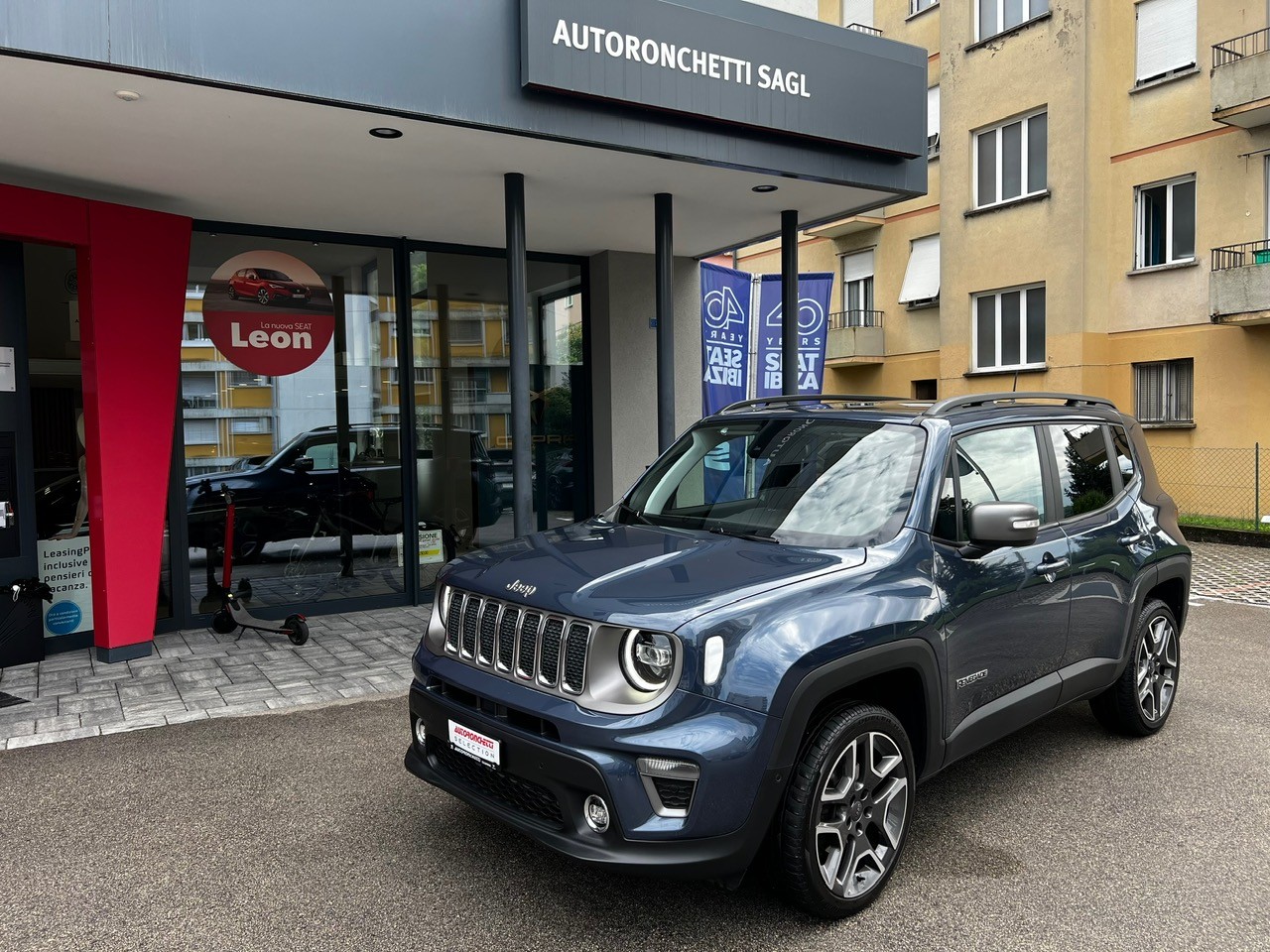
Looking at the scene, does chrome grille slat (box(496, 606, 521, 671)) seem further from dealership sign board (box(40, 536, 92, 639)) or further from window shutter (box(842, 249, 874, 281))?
window shutter (box(842, 249, 874, 281))

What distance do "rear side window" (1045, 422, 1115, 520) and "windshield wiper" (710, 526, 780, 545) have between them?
165 cm

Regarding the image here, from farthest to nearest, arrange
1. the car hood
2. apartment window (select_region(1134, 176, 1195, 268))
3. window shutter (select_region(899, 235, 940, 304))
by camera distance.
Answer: window shutter (select_region(899, 235, 940, 304))
apartment window (select_region(1134, 176, 1195, 268))
the car hood

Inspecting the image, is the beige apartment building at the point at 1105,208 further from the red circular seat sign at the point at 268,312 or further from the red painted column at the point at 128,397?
the red painted column at the point at 128,397

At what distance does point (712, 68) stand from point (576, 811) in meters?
5.24

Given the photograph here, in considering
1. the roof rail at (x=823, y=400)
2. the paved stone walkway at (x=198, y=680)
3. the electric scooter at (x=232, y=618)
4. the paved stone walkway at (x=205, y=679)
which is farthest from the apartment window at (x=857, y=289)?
the roof rail at (x=823, y=400)

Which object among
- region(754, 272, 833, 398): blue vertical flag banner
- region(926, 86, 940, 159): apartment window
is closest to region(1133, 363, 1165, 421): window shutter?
region(926, 86, 940, 159): apartment window

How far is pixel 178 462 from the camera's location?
7676mm

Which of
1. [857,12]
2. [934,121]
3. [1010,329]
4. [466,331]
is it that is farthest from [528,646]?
[857,12]

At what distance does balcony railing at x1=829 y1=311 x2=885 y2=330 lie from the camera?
2247 centimetres

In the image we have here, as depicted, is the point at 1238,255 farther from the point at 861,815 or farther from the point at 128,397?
the point at 128,397

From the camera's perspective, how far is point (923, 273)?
21219mm

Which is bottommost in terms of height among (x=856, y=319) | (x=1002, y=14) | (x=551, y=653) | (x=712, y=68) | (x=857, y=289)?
(x=551, y=653)

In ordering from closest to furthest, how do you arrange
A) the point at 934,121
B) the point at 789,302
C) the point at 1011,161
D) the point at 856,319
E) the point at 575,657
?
the point at 575,657, the point at 789,302, the point at 1011,161, the point at 934,121, the point at 856,319

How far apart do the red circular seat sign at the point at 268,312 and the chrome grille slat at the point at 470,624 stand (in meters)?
5.40
